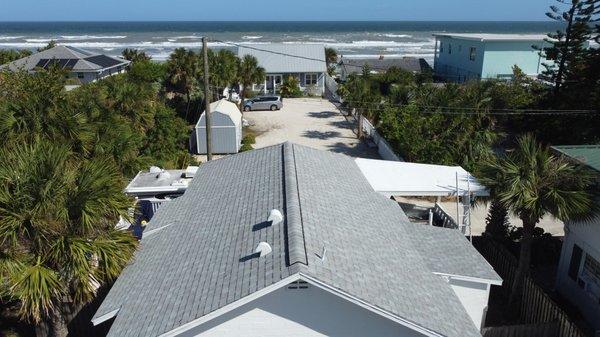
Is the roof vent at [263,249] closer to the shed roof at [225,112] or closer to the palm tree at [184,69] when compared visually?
the shed roof at [225,112]

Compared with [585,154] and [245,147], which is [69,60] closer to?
[245,147]

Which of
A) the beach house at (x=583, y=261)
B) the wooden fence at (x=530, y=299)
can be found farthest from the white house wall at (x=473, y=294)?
the beach house at (x=583, y=261)

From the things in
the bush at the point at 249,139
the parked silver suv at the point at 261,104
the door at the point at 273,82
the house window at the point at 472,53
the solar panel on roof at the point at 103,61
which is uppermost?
the house window at the point at 472,53

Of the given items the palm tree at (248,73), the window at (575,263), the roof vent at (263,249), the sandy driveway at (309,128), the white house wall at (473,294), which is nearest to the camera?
the roof vent at (263,249)

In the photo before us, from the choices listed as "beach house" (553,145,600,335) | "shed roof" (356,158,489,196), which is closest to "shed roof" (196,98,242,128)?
"shed roof" (356,158,489,196)

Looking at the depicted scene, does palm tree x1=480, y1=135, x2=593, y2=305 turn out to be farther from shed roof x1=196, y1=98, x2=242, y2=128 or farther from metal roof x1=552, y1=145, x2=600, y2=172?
shed roof x1=196, y1=98, x2=242, y2=128
